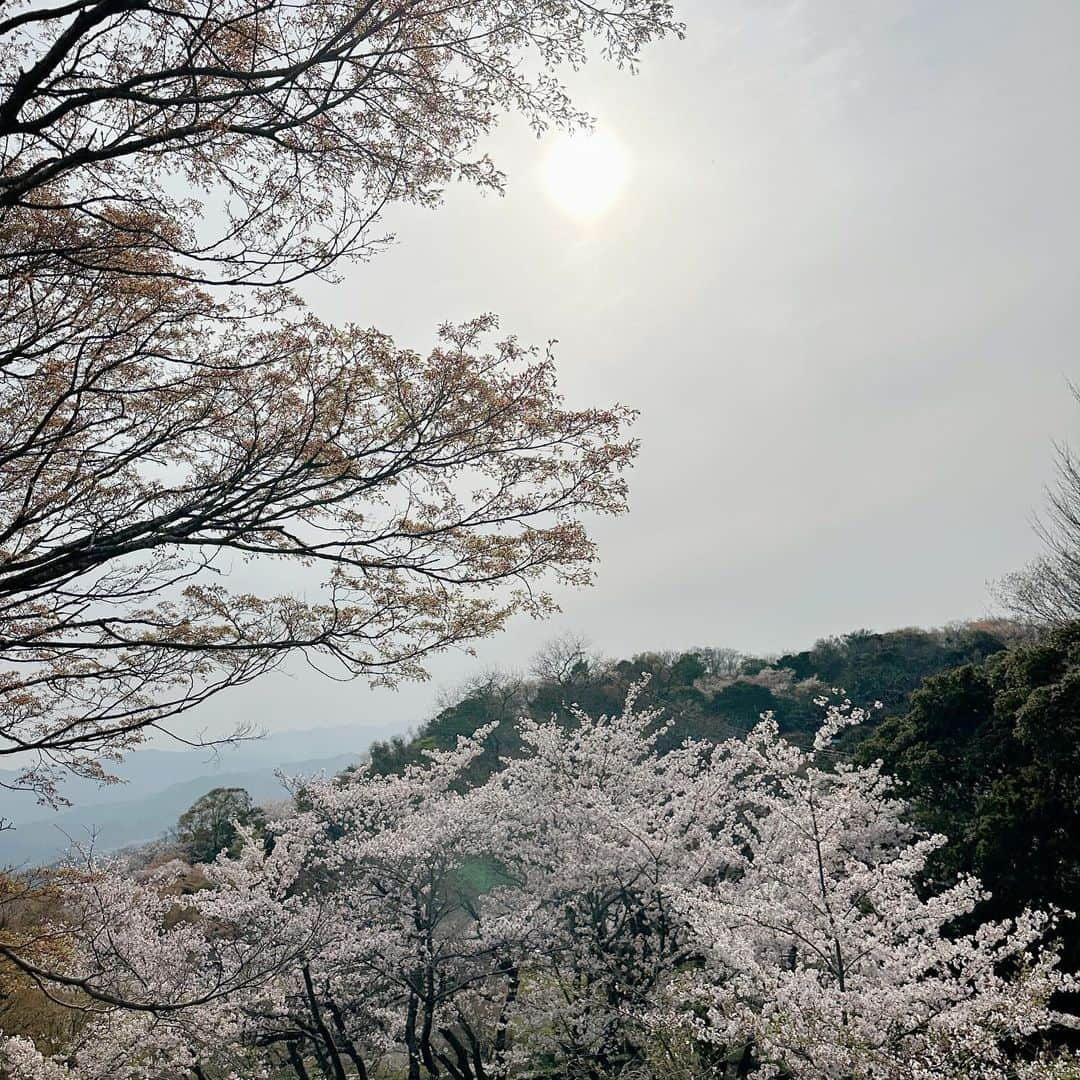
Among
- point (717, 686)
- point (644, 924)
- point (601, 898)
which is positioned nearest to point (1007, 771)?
point (644, 924)

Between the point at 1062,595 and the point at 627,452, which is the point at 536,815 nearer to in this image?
the point at 627,452

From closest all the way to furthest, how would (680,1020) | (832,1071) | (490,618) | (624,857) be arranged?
(832,1071) < (490,618) < (680,1020) < (624,857)

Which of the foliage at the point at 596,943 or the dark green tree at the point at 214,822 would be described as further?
the dark green tree at the point at 214,822

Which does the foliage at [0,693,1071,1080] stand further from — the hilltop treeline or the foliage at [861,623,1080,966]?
the hilltop treeline

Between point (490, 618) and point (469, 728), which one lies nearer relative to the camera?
point (490, 618)

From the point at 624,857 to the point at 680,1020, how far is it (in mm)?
2364

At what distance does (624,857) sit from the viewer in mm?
7781

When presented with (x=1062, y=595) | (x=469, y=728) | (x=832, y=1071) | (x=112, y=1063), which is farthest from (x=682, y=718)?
(x=832, y=1071)

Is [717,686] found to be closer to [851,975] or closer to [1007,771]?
[1007,771]

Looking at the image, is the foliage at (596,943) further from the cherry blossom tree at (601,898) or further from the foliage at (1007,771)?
the foliage at (1007,771)

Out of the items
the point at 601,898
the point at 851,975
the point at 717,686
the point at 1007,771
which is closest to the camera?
the point at 851,975

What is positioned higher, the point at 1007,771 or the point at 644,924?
the point at 1007,771

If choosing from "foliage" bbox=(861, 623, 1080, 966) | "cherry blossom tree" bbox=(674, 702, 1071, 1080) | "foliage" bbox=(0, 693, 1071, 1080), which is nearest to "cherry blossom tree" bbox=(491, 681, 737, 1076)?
"foliage" bbox=(0, 693, 1071, 1080)

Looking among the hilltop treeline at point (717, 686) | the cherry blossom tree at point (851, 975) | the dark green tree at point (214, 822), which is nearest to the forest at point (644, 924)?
the cherry blossom tree at point (851, 975)
